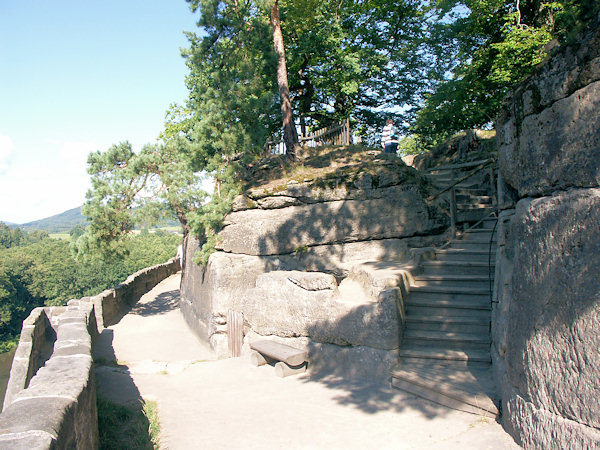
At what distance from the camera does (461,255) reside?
8078mm

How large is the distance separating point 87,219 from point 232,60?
6726mm

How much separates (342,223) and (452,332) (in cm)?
424

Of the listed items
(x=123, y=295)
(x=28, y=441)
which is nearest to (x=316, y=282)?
(x=28, y=441)

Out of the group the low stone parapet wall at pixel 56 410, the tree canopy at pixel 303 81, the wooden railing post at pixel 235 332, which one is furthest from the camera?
the tree canopy at pixel 303 81

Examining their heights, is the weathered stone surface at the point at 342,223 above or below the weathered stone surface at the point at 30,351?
above

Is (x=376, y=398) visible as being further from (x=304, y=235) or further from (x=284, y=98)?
(x=284, y=98)

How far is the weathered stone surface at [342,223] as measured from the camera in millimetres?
9844

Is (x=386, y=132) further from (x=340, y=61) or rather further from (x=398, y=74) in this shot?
(x=398, y=74)

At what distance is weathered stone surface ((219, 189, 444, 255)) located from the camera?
984 cm

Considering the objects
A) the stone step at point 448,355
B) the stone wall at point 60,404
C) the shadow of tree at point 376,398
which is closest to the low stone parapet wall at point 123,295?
the stone wall at point 60,404

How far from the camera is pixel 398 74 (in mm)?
19797

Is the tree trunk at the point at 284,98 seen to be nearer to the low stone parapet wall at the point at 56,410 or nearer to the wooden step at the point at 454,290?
the wooden step at the point at 454,290

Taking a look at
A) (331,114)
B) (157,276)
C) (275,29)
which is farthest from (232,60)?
(157,276)

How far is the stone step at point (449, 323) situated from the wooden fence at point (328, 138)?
309 inches
